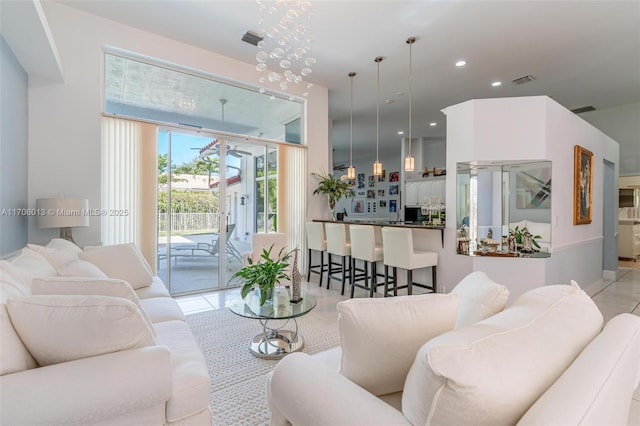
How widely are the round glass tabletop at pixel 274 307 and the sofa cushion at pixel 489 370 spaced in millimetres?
1639

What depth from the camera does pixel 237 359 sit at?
253 cm

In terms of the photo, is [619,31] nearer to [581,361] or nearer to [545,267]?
[545,267]

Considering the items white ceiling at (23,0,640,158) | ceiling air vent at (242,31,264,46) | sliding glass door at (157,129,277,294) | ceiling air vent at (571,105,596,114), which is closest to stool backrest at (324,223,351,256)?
sliding glass door at (157,129,277,294)

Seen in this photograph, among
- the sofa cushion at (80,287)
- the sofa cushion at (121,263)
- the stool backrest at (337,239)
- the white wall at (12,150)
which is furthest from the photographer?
the stool backrest at (337,239)

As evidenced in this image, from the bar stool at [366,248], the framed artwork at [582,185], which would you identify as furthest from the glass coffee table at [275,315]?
the framed artwork at [582,185]

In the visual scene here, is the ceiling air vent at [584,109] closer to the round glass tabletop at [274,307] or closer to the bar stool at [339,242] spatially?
the bar stool at [339,242]

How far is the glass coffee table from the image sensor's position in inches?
95.7

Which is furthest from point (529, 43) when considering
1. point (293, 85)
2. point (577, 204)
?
point (293, 85)

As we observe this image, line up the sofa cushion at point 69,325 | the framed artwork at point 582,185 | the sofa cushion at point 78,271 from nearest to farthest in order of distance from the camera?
the sofa cushion at point 69,325 < the sofa cushion at point 78,271 < the framed artwork at point 582,185

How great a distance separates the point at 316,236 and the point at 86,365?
400cm

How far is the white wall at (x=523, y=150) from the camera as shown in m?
3.59

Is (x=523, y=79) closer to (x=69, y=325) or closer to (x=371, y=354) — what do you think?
(x=371, y=354)

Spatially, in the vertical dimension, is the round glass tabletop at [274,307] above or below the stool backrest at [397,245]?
below

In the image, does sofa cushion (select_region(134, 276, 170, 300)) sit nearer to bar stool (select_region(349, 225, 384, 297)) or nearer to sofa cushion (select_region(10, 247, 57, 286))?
sofa cushion (select_region(10, 247, 57, 286))
